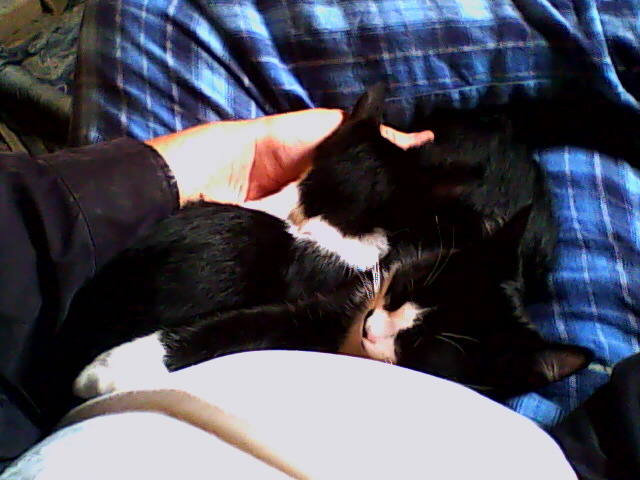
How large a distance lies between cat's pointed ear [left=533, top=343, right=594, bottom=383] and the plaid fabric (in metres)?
0.25

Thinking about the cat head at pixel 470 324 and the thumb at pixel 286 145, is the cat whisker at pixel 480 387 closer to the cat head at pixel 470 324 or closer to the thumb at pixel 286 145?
the cat head at pixel 470 324

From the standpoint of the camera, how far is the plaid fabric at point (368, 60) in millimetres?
979

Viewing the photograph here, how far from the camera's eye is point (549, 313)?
928 millimetres

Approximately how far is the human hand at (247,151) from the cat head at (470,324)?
10.9 inches

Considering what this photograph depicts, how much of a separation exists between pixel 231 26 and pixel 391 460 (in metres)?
0.82

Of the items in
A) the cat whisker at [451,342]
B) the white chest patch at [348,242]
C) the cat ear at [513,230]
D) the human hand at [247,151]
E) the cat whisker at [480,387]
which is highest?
the human hand at [247,151]

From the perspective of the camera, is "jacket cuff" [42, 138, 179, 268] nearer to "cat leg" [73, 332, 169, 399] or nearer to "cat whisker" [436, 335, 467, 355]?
"cat leg" [73, 332, 169, 399]

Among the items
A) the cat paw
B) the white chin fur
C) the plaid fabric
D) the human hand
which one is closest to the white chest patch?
the white chin fur

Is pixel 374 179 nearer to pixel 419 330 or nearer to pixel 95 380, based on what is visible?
pixel 419 330

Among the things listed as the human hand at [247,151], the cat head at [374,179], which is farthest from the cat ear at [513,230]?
the human hand at [247,151]

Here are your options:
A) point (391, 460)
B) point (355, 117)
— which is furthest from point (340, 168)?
point (391, 460)

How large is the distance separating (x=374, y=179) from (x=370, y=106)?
13 centimetres

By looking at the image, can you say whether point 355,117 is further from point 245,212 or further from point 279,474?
point 279,474

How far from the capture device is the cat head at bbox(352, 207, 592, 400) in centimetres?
81
